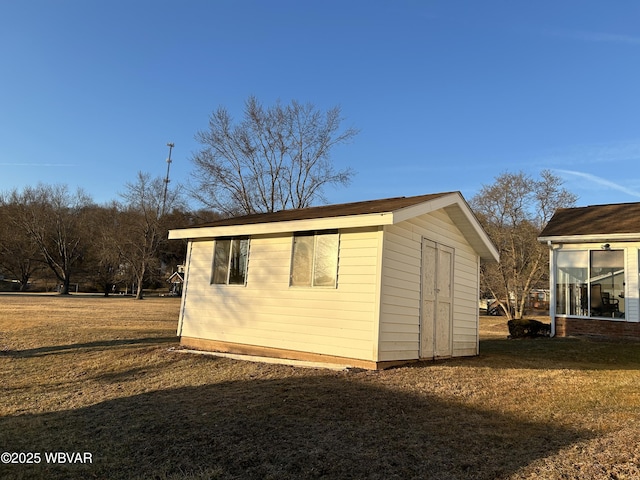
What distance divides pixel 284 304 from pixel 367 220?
249 cm

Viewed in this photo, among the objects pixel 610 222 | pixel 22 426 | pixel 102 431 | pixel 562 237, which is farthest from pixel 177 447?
pixel 610 222

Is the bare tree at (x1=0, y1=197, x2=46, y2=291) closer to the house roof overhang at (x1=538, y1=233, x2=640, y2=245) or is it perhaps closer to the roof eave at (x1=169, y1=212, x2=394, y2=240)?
the roof eave at (x1=169, y1=212, x2=394, y2=240)

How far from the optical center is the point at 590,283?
13.8 m

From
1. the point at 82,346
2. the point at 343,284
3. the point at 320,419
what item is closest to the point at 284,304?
the point at 343,284

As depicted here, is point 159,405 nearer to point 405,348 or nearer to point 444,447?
point 444,447

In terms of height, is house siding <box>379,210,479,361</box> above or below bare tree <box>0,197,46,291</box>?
below

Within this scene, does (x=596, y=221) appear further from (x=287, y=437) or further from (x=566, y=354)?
(x=287, y=437)

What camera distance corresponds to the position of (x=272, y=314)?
880 cm

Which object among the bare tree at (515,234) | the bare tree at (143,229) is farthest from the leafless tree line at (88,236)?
the bare tree at (515,234)

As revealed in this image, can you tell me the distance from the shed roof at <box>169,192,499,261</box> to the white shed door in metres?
0.82

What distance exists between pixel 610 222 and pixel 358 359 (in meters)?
11.5

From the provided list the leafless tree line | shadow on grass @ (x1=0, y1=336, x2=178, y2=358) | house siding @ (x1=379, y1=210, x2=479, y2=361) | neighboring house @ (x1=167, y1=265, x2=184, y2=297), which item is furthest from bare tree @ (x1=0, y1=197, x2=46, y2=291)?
house siding @ (x1=379, y1=210, x2=479, y2=361)

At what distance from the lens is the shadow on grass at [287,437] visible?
11.9 ft

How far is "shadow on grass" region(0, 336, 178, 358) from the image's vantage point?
10.2 m
